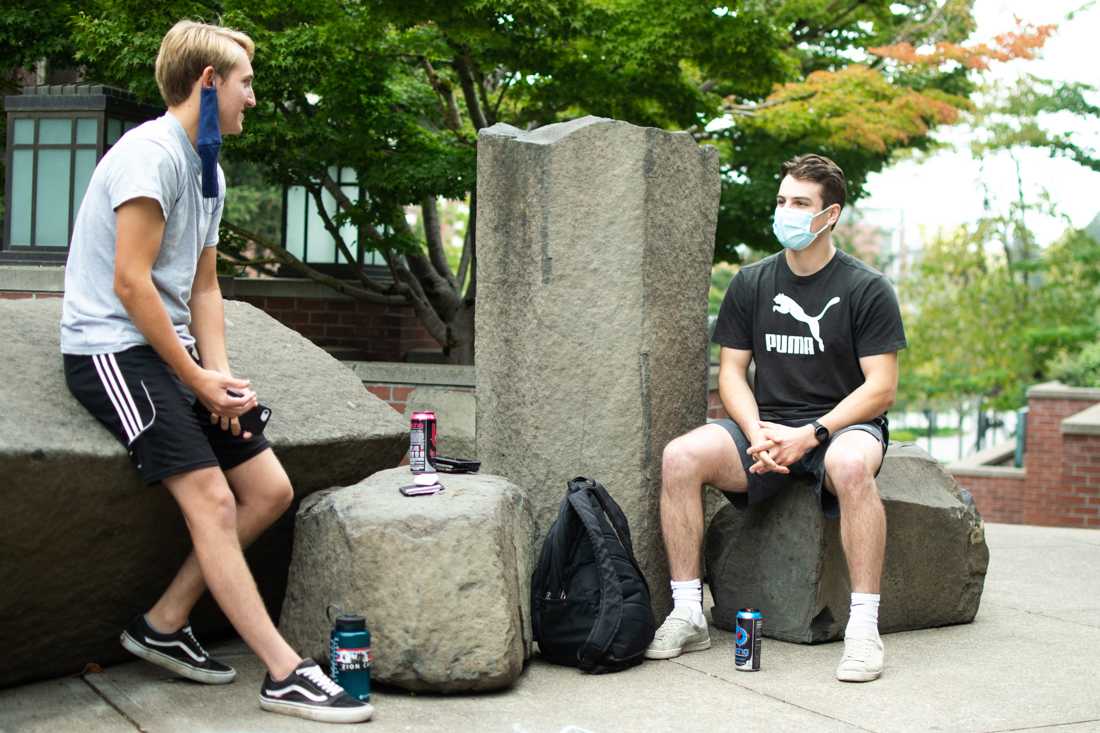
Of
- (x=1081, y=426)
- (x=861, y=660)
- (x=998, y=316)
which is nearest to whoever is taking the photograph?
(x=861, y=660)

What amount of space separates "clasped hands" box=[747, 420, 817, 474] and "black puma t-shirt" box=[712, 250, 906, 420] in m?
0.21

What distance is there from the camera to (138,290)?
11.7 ft

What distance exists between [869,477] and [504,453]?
1.35 m

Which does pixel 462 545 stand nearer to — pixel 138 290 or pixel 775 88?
pixel 138 290

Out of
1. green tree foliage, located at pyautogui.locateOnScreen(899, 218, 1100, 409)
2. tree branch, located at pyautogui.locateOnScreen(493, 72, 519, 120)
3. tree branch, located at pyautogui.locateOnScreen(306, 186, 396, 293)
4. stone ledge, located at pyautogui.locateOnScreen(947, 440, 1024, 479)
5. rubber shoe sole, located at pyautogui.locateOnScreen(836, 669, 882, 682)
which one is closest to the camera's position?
rubber shoe sole, located at pyautogui.locateOnScreen(836, 669, 882, 682)

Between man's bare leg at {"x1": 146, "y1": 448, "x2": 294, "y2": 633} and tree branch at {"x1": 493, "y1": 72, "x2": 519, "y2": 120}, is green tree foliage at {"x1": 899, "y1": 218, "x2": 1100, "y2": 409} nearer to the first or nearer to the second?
tree branch at {"x1": 493, "y1": 72, "x2": 519, "y2": 120}

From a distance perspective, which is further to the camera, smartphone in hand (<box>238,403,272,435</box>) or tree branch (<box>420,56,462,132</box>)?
tree branch (<box>420,56,462,132</box>)

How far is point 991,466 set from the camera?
1623 cm

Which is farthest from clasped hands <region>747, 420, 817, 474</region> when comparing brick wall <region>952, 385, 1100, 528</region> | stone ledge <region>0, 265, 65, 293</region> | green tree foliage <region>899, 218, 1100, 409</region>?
green tree foliage <region>899, 218, 1100, 409</region>

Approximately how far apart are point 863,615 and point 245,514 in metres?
2.09

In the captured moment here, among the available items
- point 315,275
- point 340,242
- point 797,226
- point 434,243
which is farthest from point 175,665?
point 434,243

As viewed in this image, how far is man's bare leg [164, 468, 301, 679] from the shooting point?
3.65 metres

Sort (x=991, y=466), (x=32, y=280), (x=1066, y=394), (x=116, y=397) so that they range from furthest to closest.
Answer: (x=991, y=466) < (x=1066, y=394) < (x=32, y=280) < (x=116, y=397)

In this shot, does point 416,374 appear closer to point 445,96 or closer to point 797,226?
point 445,96
